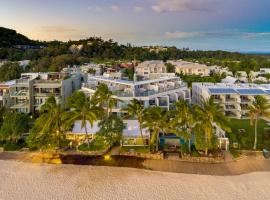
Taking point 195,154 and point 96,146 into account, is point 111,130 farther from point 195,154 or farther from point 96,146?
point 195,154

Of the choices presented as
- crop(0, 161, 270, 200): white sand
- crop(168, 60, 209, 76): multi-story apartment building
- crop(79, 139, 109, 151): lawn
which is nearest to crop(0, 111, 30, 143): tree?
crop(0, 161, 270, 200): white sand

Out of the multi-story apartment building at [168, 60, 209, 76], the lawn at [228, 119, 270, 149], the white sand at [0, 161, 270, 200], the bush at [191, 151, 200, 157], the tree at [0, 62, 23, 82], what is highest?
the multi-story apartment building at [168, 60, 209, 76]

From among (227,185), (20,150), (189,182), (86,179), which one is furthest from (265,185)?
(20,150)

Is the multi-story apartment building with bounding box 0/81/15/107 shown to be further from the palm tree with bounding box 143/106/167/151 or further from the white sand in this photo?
the palm tree with bounding box 143/106/167/151

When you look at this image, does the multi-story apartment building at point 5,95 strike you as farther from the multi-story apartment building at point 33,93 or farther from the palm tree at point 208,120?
the palm tree at point 208,120

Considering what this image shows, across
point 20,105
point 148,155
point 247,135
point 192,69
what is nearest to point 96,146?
point 148,155

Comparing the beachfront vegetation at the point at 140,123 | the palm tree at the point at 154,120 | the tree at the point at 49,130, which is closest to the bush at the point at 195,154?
the beachfront vegetation at the point at 140,123
